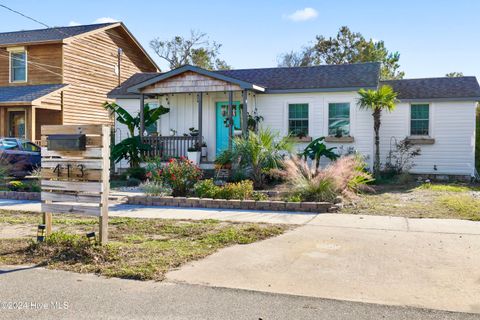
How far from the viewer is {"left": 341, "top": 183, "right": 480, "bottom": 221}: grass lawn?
9.75 m

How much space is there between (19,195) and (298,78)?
10.8 meters

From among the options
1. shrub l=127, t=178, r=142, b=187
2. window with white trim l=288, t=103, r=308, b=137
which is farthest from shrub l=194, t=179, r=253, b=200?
window with white trim l=288, t=103, r=308, b=137

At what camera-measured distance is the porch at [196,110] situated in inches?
657

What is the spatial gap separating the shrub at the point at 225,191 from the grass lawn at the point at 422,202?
231cm

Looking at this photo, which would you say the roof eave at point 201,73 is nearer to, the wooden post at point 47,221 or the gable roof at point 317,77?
the gable roof at point 317,77

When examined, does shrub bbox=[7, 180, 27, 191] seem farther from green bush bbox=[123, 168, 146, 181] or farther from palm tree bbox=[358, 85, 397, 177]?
palm tree bbox=[358, 85, 397, 177]

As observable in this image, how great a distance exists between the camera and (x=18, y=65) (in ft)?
84.2

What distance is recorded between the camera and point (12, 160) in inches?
655

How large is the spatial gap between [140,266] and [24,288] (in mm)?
1280

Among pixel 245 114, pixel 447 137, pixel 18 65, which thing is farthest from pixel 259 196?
pixel 18 65

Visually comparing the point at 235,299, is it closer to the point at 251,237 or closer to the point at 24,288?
the point at 24,288

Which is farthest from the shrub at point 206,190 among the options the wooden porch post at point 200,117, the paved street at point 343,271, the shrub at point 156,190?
the wooden porch post at point 200,117

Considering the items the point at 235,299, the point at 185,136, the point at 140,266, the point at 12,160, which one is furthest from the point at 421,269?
the point at 12,160

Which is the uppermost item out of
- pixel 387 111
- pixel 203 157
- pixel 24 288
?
pixel 387 111
